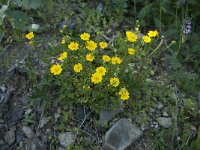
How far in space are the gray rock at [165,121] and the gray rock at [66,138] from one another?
69cm

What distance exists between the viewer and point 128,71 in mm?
2822

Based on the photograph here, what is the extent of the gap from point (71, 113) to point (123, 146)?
1.53ft

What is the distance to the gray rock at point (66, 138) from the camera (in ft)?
8.60

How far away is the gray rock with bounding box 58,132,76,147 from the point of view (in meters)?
2.62

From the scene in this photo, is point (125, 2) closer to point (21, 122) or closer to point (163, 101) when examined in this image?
point (163, 101)

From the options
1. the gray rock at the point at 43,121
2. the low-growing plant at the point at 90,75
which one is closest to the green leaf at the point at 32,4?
the low-growing plant at the point at 90,75

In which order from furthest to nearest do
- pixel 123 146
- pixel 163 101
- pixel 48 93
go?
pixel 163 101 → pixel 48 93 → pixel 123 146

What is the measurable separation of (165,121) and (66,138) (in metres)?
0.79

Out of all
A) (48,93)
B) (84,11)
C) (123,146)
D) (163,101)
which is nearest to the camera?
(123,146)

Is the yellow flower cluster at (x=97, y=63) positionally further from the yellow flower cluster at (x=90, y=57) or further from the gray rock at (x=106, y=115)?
the gray rock at (x=106, y=115)

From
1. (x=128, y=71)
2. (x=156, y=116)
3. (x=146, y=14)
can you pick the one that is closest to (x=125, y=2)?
(x=146, y=14)

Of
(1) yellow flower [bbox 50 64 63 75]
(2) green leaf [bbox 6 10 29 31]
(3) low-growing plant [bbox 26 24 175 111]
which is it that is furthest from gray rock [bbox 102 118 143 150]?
(2) green leaf [bbox 6 10 29 31]

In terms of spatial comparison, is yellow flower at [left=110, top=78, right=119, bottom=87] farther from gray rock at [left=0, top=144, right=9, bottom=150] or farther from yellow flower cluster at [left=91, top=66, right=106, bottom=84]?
gray rock at [left=0, top=144, right=9, bottom=150]

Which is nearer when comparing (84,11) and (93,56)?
(93,56)
